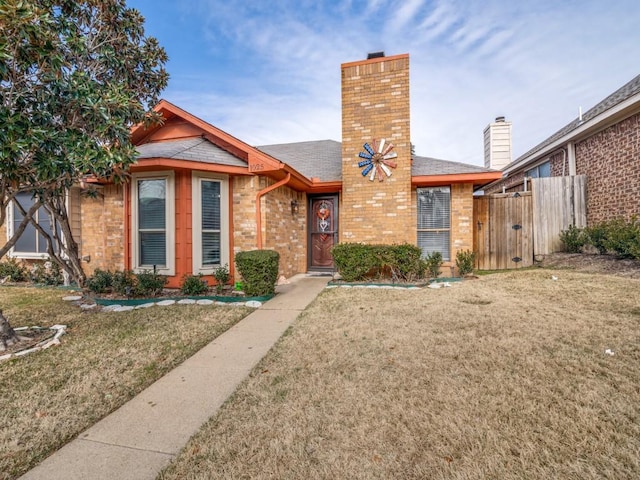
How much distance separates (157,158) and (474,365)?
6.10 metres

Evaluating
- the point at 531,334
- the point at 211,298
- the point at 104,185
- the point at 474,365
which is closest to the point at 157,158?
the point at 104,185

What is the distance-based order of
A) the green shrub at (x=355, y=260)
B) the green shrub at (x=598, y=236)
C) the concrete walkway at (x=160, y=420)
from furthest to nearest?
the green shrub at (x=598, y=236)
the green shrub at (x=355, y=260)
the concrete walkway at (x=160, y=420)

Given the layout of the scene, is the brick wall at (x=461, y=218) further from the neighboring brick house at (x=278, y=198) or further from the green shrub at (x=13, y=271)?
the green shrub at (x=13, y=271)

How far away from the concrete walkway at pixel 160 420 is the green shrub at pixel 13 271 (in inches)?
307

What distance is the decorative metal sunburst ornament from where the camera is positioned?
7.39 meters

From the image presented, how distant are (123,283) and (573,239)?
1085 cm

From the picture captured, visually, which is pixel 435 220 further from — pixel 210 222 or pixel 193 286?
pixel 193 286

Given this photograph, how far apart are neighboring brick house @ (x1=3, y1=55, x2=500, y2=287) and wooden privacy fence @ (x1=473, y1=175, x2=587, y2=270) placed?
50.1 inches

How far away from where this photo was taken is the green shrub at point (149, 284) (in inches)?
230

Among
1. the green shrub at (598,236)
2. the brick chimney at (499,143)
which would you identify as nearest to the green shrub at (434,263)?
the green shrub at (598,236)

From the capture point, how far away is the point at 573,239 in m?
7.81

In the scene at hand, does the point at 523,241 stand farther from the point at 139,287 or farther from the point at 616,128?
the point at 139,287

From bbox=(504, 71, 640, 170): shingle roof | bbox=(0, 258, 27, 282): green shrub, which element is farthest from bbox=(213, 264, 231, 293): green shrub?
bbox=(504, 71, 640, 170): shingle roof

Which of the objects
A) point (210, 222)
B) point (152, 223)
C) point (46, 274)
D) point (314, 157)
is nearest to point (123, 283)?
point (152, 223)
